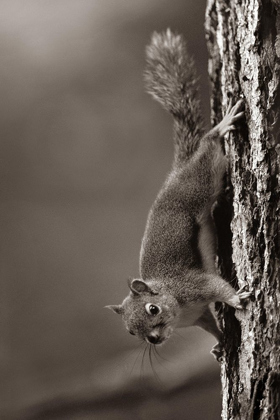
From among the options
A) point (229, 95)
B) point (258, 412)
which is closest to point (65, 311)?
point (258, 412)

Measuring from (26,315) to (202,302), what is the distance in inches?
18.4

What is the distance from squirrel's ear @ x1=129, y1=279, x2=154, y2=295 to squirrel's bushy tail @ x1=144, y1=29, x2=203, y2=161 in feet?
1.18

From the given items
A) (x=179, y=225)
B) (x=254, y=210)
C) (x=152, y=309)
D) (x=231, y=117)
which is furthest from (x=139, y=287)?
(x=231, y=117)

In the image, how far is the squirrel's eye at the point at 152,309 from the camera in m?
1.24

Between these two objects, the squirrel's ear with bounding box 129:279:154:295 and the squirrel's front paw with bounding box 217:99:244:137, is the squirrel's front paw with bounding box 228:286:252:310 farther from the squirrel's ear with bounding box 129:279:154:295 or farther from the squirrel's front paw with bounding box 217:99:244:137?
the squirrel's front paw with bounding box 217:99:244:137

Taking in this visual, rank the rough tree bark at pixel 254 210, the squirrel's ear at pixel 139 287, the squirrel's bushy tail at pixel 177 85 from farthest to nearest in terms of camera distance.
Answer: the squirrel's bushy tail at pixel 177 85 < the squirrel's ear at pixel 139 287 < the rough tree bark at pixel 254 210

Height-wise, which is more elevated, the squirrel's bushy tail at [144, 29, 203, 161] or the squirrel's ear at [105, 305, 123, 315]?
the squirrel's bushy tail at [144, 29, 203, 161]

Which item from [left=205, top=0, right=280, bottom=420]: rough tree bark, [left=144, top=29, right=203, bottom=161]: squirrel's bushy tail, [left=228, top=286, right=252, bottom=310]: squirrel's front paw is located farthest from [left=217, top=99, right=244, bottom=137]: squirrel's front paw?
[left=228, top=286, right=252, bottom=310]: squirrel's front paw

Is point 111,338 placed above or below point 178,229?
below

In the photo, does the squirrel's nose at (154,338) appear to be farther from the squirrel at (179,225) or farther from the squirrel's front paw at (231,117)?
the squirrel's front paw at (231,117)

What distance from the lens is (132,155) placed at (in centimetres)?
131

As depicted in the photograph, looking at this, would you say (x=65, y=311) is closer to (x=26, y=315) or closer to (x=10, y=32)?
(x=26, y=315)

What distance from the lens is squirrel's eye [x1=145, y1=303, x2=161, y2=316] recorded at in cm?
124

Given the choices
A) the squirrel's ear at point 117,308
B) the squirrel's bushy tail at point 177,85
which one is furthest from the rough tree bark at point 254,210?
the squirrel's ear at point 117,308
